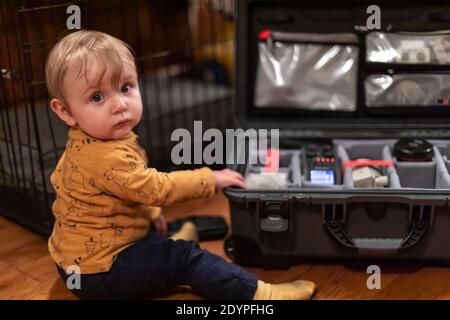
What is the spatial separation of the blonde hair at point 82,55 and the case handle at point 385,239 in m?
0.50

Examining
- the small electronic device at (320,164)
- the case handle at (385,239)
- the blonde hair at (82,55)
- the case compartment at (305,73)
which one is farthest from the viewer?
the case compartment at (305,73)

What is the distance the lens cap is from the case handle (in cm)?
16

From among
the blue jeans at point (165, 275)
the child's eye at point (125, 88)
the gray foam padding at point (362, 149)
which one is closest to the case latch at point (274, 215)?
the blue jeans at point (165, 275)

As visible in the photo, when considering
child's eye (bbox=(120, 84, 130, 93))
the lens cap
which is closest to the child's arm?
child's eye (bbox=(120, 84, 130, 93))

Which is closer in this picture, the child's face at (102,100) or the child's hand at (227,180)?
the child's face at (102,100)

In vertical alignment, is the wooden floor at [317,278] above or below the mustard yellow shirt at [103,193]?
below

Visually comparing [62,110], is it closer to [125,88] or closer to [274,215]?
[125,88]

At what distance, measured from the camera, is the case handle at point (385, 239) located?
1159 mm

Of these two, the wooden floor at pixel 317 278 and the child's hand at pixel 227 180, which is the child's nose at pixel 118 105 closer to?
the child's hand at pixel 227 180

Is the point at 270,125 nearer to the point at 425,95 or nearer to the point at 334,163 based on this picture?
the point at 334,163

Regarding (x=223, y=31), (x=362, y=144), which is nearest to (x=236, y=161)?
(x=362, y=144)

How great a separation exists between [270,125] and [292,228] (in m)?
0.29

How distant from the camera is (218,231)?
1.42 metres

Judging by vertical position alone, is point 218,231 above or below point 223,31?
below
